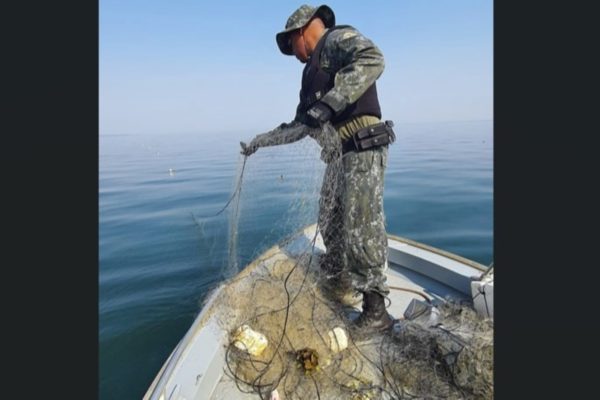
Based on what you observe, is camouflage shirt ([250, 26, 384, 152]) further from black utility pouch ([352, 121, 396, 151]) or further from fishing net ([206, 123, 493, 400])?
fishing net ([206, 123, 493, 400])

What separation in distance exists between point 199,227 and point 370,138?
6755 millimetres

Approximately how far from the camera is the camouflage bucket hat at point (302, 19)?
9.68 feet

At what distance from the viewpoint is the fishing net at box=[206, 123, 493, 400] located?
240 cm

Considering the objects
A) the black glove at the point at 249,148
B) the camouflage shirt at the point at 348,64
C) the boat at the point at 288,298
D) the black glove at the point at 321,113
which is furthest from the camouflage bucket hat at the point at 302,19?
the boat at the point at 288,298

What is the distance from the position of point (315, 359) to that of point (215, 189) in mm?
12581

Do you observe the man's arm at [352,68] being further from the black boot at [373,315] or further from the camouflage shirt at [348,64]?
the black boot at [373,315]

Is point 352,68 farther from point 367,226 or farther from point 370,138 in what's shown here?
point 367,226

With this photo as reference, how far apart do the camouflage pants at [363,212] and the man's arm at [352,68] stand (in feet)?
1.64

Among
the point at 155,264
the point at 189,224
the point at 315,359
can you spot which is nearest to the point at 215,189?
the point at 189,224

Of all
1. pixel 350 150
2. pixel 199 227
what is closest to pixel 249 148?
pixel 350 150

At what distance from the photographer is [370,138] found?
9.43 ft

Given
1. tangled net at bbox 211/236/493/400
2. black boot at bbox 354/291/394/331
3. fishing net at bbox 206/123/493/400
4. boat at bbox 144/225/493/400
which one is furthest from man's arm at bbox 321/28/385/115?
tangled net at bbox 211/236/493/400

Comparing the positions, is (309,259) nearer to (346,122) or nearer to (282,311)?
(282,311)

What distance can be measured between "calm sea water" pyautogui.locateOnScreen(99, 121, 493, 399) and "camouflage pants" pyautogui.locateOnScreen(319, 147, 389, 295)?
1.20 feet
